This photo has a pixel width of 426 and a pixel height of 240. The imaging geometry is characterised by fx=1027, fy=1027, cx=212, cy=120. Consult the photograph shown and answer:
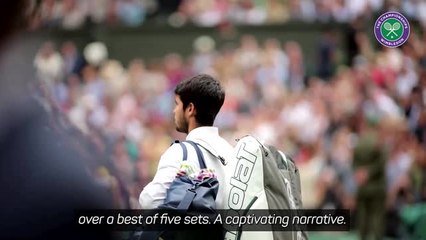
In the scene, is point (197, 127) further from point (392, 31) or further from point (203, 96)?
point (392, 31)

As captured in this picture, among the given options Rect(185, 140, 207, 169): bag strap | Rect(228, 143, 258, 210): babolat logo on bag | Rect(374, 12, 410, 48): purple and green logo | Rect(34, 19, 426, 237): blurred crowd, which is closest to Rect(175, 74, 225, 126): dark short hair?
Rect(185, 140, 207, 169): bag strap

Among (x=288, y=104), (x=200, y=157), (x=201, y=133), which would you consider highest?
(x=288, y=104)

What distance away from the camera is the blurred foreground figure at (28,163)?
141cm

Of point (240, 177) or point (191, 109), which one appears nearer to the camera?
point (240, 177)

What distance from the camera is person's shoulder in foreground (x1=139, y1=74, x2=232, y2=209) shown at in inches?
158

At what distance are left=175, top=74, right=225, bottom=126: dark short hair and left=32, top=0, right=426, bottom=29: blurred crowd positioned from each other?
10577 mm

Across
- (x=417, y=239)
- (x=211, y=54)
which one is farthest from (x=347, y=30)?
(x=417, y=239)

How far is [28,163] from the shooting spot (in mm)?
1459

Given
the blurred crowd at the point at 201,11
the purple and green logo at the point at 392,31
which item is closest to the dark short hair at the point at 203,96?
the purple and green logo at the point at 392,31

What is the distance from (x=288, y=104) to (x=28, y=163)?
496 inches

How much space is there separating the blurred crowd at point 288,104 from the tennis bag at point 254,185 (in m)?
4.29

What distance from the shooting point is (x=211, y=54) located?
16.5 meters

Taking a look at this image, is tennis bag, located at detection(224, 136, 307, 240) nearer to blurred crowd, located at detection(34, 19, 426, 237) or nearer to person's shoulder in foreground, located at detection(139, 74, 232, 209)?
person's shoulder in foreground, located at detection(139, 74, 232, 209)

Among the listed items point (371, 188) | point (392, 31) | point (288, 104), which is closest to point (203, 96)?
point (392, 31)
